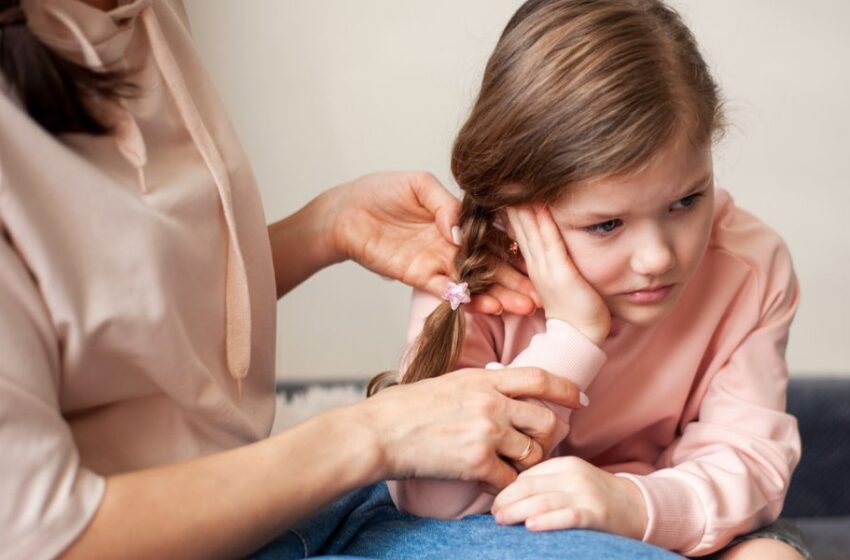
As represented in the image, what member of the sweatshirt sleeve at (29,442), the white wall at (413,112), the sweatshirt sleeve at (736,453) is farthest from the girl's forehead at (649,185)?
the white wall at (413,112)

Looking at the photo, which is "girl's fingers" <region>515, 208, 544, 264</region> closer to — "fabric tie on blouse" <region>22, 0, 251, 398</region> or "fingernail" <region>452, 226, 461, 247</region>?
"fingernail" <region>452, 226, 461, 247</region>

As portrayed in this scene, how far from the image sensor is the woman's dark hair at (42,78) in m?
0.83

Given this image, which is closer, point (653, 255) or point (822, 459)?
point (653, 255)

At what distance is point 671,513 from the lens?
1066mm

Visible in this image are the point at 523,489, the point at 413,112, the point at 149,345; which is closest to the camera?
the point at 149,345

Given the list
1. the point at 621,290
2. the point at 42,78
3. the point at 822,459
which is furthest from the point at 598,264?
the point at 822,459

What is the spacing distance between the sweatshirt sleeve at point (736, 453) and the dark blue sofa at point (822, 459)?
1.62 ft

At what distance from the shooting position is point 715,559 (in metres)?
1.14

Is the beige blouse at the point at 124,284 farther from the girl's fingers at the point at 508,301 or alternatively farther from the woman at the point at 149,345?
the girl's fingers at the point at 508,301

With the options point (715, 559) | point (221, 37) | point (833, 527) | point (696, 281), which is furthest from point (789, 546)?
point (221, 37)

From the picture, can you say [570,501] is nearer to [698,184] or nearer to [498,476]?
[498,476]

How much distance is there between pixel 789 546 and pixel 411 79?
1121mm

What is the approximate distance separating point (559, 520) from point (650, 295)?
0.78ft

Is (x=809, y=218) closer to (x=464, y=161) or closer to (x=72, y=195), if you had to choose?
(x=464, y=161)
